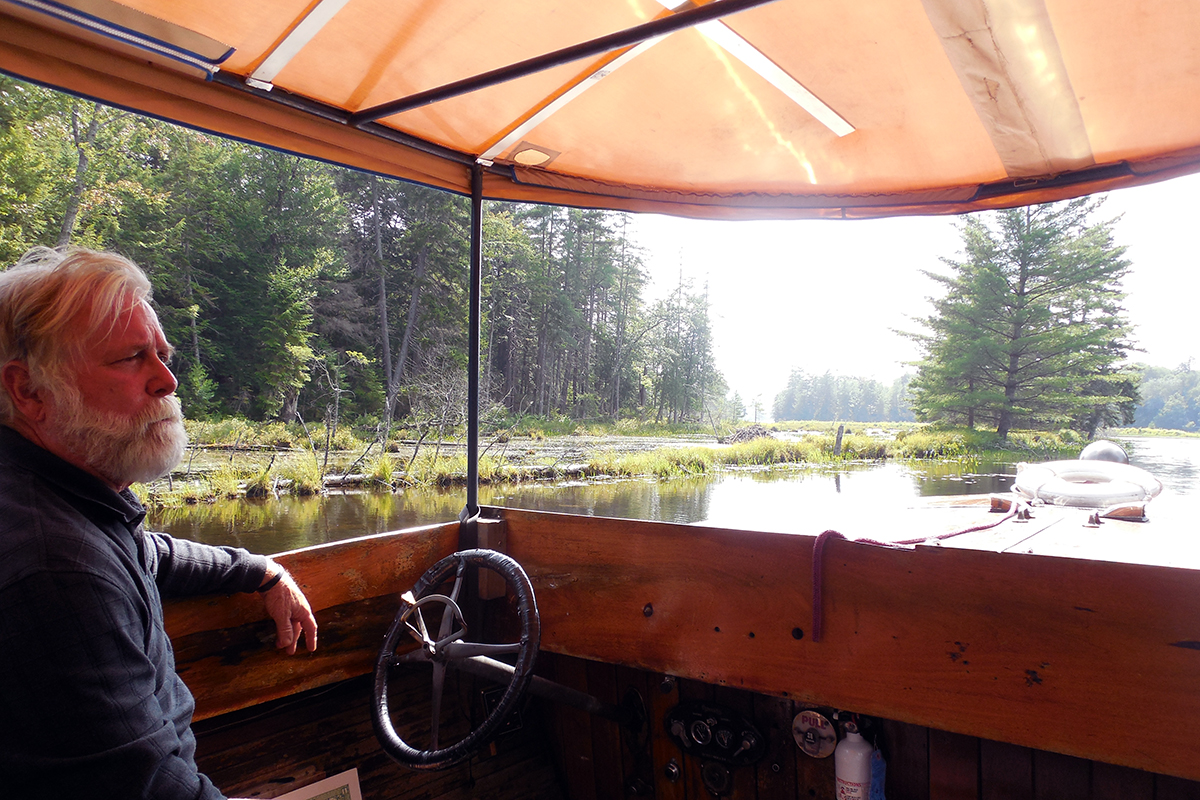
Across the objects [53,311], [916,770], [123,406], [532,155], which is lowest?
[916,770]

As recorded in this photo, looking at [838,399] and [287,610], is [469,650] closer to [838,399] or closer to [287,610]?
[287,610]

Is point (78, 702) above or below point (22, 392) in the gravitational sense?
below

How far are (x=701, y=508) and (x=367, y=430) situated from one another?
9.09 meters

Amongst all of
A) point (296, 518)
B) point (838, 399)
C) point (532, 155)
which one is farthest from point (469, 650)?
point (838, 399)

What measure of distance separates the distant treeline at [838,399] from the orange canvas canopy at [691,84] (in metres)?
20.4

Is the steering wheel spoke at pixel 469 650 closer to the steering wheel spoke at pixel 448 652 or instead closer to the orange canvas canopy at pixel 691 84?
the steering wheel spoke at pixel 448 652

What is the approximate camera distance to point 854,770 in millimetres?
1146

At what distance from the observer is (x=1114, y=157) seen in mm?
1316

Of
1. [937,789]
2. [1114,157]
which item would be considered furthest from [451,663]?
[1114,157]

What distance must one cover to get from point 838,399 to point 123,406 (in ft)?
81.1

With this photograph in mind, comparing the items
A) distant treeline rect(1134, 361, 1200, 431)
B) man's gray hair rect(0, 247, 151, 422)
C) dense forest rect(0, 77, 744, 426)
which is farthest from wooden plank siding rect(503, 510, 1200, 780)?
dense forest rect(0, 77, 744, 426)

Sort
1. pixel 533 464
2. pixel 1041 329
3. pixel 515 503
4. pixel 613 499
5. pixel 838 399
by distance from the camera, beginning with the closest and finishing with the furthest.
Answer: pixel 1041 329 < pixel 515 503 < pixel 613 499 < pixel 533 464 < pixel 838 399

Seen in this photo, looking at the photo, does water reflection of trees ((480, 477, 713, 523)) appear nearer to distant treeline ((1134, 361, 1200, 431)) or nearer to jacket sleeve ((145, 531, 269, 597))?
distant treeline ((1134, 361, 1200, 431))

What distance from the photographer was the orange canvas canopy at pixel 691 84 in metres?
0.98
